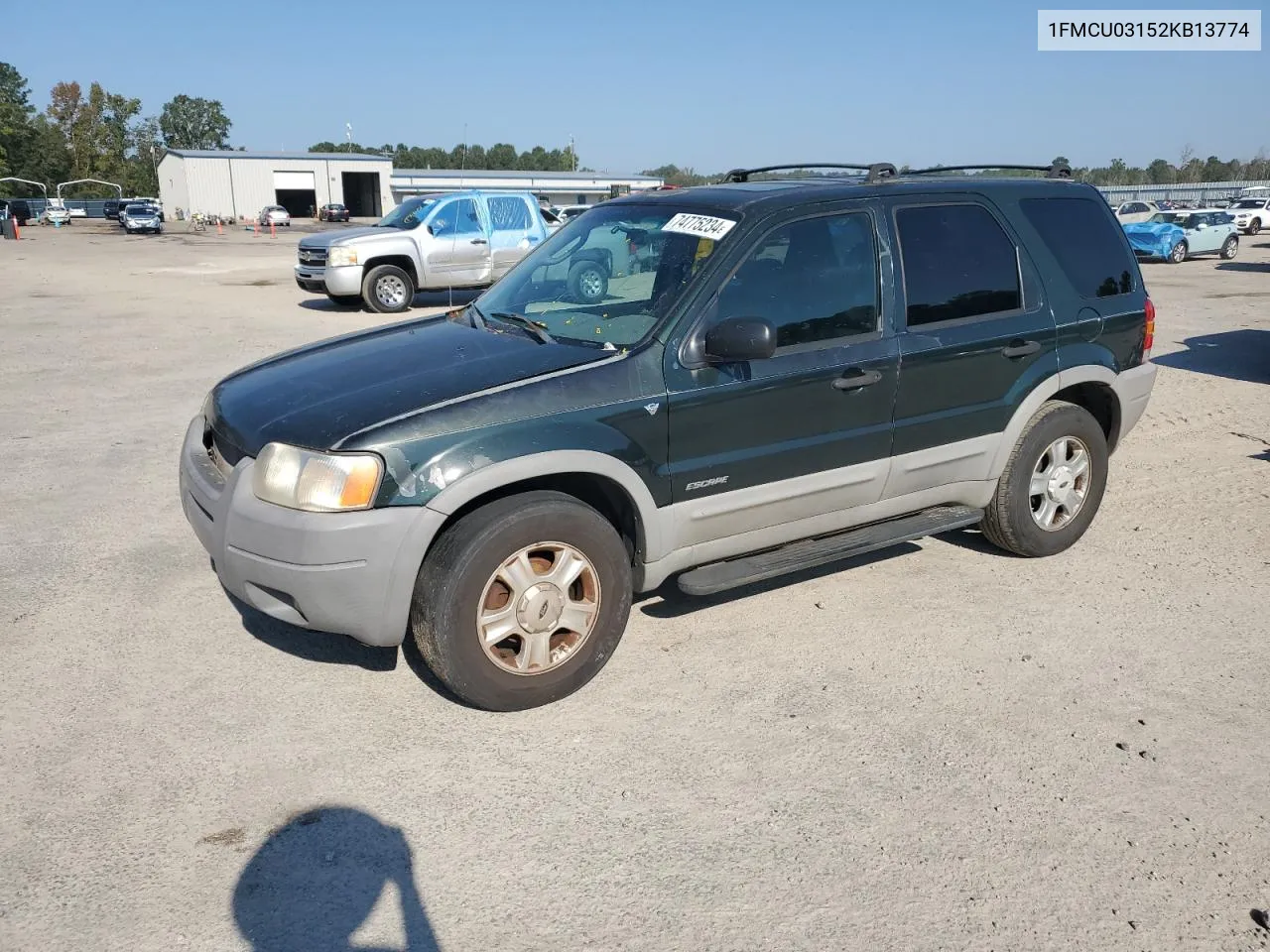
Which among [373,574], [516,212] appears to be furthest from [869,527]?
[516,212]

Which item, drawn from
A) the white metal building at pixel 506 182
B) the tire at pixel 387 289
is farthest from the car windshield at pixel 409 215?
the white metal building at pixel 506 182

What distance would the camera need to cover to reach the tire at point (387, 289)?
50.6 feet

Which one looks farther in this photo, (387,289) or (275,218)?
(275,218)

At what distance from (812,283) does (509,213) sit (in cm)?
1317

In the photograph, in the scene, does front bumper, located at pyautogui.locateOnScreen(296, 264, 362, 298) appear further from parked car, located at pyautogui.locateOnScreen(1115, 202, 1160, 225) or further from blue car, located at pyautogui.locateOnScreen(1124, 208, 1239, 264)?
parked car, located at pyautogui.locateOnScreen(1115, 202, 1160, 225)

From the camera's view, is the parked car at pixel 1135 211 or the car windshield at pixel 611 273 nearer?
the car windshield at pixel 611 273

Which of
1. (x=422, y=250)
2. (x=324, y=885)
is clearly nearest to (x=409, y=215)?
(x=422, y=250)

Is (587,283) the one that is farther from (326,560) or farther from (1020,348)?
(1020,348)

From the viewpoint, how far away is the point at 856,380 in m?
4.29

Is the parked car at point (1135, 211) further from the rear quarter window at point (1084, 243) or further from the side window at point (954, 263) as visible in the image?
the side window at point (954, 263)

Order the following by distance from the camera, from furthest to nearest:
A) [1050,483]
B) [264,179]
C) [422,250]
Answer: [264,179] < [422,250] < [1050,483]

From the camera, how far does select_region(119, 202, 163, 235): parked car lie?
50.2 m

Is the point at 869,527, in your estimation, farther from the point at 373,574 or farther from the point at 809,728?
the point at 373,574

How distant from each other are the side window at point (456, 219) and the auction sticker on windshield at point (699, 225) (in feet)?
40.2
